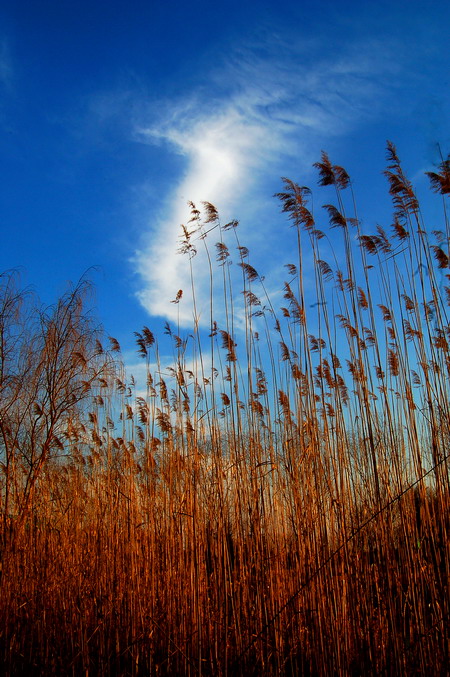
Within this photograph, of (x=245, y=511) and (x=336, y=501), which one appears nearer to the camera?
(x=336, y=501)

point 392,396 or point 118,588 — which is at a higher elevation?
point 392,396

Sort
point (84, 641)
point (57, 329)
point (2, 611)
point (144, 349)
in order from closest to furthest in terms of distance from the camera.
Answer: point (84, 641), point (2, 611), point (144, 349), point (57, 329)

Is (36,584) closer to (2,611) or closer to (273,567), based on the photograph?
(2,611)

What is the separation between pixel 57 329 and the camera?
5668 mm

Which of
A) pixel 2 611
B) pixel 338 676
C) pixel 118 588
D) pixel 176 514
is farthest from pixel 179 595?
pixel 2 611

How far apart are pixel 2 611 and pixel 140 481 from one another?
4.30 ft

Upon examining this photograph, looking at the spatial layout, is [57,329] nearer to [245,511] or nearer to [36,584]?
[36,584]

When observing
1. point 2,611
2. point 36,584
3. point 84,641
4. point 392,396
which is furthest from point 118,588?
point 392,396

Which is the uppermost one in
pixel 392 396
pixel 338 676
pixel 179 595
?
pixel 392 396

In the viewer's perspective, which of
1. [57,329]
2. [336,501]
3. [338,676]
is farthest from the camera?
[57,329]

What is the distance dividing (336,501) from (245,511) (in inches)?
22.0

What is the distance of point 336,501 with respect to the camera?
2.43m

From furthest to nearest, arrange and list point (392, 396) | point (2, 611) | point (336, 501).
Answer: point (2, 611)
point (392, 396)
point (336, 501)

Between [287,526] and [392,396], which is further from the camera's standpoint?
[287,526]
